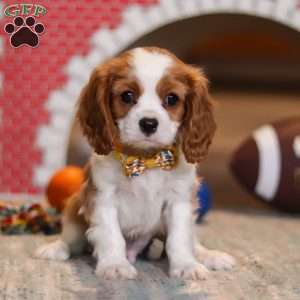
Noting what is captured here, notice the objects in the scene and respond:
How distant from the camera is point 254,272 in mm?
2621

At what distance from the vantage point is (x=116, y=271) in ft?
8.07

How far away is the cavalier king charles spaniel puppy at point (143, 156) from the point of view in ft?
8.04

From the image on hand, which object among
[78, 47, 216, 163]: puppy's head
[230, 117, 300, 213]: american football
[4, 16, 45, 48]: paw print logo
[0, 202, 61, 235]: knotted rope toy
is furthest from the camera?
[230, 117, 300, 213]: american football

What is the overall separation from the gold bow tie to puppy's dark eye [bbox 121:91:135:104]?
206 millimetres

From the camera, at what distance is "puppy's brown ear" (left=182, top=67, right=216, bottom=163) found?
256 cm

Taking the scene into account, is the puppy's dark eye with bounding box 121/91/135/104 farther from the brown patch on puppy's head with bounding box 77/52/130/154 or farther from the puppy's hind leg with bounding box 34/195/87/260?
the puppy's hind leg with bounding box 34/195/87/260

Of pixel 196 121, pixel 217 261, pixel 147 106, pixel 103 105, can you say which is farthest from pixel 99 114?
pixel 217 261

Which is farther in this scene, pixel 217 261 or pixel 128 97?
pixel 217 261

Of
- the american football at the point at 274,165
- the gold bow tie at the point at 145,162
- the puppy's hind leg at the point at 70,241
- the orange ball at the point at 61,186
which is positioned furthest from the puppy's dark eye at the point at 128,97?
the american football at the point at 274,165

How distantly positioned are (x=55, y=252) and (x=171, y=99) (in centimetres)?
71

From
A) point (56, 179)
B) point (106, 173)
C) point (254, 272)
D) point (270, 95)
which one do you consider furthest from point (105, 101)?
point (270, 95)

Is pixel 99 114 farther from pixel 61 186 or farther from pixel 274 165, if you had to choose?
pixel 274 165

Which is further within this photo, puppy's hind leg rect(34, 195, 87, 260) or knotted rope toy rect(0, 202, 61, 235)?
knotted rope toy rect(0, 202, 61, 235)

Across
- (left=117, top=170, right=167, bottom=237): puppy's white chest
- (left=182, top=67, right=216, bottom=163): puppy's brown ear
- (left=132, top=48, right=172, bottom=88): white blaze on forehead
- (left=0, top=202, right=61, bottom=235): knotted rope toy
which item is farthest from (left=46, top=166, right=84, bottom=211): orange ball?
(left=132, top=48, right=172, bottom=88): white blaze on forehead
